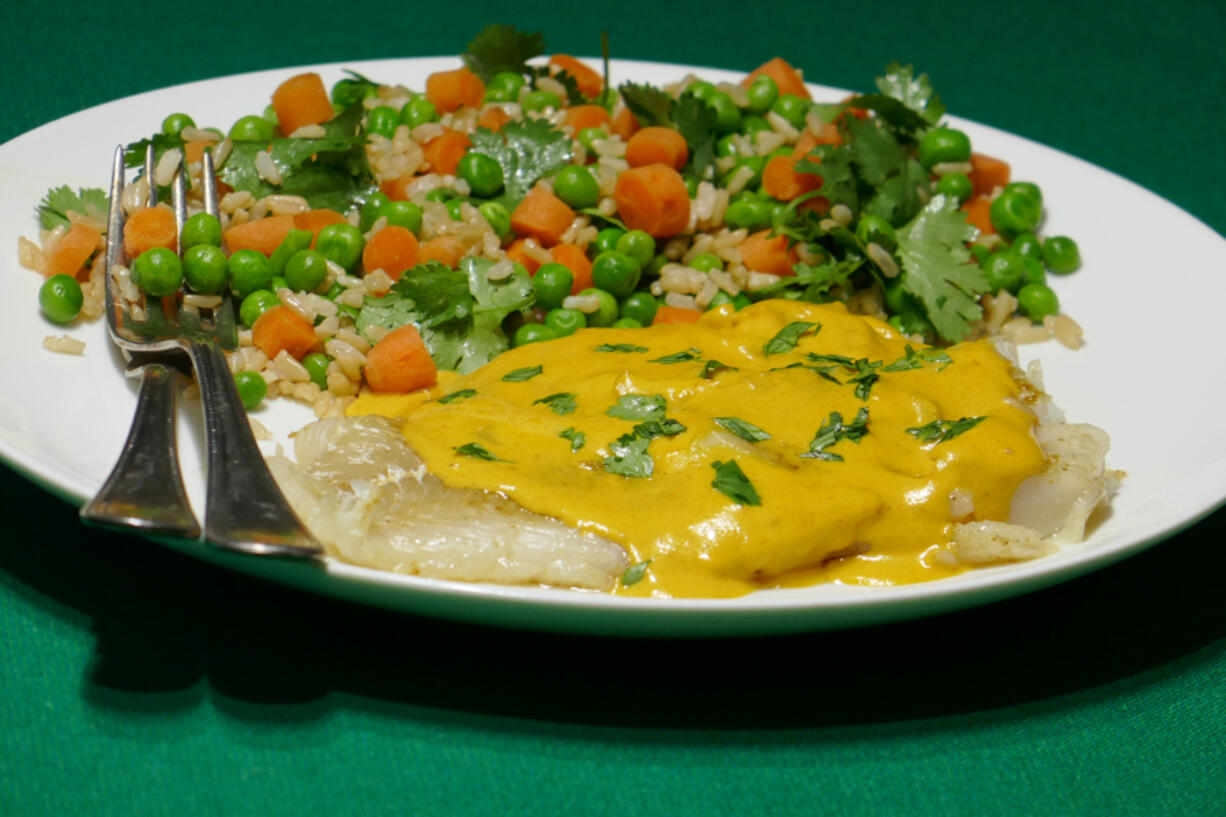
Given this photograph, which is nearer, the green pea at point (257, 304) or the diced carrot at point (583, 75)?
the green pea at point (257, 304)

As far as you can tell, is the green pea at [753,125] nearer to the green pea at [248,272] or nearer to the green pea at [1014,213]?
the green pea at [1014,213]

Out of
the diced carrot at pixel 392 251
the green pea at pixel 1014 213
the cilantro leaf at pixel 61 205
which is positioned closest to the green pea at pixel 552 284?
the diced carrot at pixel 392 251

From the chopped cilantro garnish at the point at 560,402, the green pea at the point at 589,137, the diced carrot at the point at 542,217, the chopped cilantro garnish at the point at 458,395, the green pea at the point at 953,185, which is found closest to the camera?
the chopped cilantro garnish at the point at 560,402

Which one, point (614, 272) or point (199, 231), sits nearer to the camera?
point (199, 231)

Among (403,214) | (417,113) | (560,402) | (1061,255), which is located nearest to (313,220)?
(403,214)

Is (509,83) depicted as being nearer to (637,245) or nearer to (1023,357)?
(637,245)

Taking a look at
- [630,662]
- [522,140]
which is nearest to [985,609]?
[630,662]

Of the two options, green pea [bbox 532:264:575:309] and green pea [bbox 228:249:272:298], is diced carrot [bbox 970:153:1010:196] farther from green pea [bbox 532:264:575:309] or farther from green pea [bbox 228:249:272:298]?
green pea [bbox 228:249:272:298]

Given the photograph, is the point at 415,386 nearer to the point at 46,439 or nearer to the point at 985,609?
the point at 46,439
